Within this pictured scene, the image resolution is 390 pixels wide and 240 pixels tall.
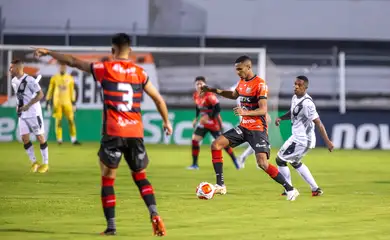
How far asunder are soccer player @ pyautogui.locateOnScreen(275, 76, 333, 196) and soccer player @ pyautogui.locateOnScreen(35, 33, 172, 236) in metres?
4.92

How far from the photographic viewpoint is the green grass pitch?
A: 10.0 m

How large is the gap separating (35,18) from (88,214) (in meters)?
23.8

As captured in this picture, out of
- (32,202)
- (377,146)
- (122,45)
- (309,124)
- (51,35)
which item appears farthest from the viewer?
(51,35)

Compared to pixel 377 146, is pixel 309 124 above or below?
above

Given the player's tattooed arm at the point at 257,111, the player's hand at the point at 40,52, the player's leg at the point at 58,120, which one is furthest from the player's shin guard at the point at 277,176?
the player's leg at the point at 58,120

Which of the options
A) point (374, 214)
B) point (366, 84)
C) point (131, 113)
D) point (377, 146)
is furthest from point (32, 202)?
point (366, 84)

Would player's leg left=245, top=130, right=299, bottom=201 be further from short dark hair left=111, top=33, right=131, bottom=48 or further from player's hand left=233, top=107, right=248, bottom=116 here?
short dark hair left=111, top=33, right=131, bottom=48

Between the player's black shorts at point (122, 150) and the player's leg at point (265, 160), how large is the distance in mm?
3871

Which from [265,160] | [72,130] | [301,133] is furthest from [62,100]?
[265,160]

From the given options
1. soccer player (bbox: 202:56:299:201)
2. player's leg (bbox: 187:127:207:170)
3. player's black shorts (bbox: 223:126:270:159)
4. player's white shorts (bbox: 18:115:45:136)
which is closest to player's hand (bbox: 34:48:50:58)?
soccer player (bbox: 202:56:299:201)

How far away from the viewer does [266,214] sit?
38.5 ft

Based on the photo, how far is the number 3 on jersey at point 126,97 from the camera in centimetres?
966

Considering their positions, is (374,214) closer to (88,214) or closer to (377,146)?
(88,214)

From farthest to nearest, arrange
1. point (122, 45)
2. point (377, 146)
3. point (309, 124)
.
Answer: point (377, 146) < point (309, 124) < point (122, 45)
